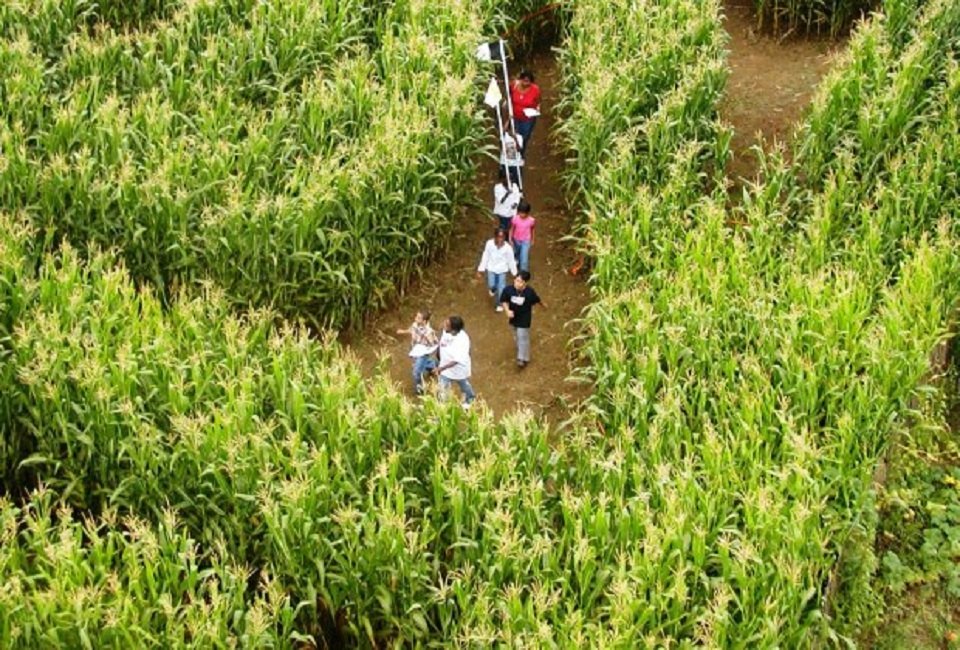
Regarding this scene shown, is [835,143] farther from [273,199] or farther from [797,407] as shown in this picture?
[273,199]

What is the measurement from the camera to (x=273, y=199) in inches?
418

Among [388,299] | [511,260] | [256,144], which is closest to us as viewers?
[511,260]

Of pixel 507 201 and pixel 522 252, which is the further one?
pixel 507 201

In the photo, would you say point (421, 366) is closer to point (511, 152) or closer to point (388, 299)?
point (388, 299)

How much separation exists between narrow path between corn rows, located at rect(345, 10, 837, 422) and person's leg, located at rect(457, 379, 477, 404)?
381 mm

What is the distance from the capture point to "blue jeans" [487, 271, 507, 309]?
1089 centimetres

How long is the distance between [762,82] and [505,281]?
4.67 metres

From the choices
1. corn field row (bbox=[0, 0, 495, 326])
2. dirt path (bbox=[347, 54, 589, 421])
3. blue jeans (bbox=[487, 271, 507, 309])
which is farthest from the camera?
blue jeans (bbox=[487, 271, 507, 309])

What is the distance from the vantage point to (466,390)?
977 centimetres

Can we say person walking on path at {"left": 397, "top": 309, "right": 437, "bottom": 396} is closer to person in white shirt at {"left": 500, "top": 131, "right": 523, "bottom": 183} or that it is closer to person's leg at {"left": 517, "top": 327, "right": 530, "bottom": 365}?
person's leg at {"left": 517, "top": 327, "right": 530, "bottom": 365}

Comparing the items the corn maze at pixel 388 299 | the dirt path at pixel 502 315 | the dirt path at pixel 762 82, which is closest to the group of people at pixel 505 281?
the dirt path at pixel 502 315

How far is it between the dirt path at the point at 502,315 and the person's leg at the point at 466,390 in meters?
0.37

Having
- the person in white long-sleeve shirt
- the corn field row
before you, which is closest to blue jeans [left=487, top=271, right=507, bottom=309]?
the person in white long-sleeve shirt

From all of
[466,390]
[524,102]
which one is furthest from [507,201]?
[466,390]
